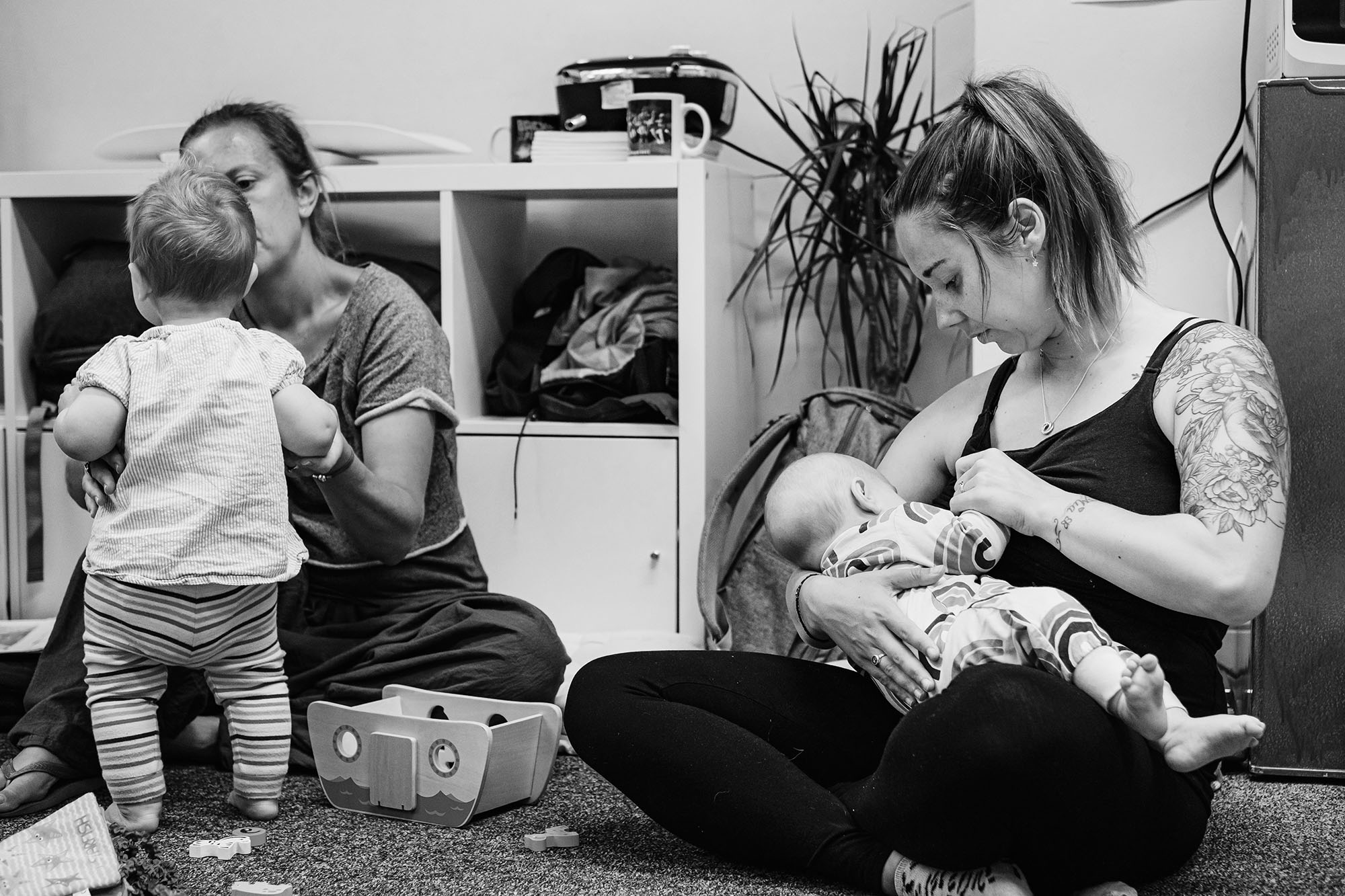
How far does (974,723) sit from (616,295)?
1.46 metres

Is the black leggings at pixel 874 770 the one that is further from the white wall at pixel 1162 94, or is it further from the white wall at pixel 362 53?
the white wall at pixel 362 53

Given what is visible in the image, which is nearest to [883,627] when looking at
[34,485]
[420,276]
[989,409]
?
[989,409]

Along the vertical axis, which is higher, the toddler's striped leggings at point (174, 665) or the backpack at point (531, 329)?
the backpack at point (531, 329)

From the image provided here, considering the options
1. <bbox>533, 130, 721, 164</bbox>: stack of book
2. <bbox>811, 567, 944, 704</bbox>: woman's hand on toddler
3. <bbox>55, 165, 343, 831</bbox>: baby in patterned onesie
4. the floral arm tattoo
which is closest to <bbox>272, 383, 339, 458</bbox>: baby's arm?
<bbox>55, 165, 343, 831</bbox>: baby in patterned onesie

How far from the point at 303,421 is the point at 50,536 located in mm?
1185

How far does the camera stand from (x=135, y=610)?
1523 mm

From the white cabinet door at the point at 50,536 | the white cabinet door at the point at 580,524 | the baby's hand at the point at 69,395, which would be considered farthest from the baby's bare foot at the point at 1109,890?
the white cabinet door at the point at 50,536

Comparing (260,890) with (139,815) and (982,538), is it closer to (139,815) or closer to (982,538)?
(139,815)

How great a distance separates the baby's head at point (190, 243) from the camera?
1.53m

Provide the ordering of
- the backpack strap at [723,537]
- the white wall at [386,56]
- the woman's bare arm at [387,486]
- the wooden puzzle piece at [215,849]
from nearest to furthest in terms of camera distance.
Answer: the wooden puzzle piece at [215,849] → the woman's bare arm at [387,486] → the backpack strap at [723,537] → the white wall at [386,56]

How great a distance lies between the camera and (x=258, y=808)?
161 cm

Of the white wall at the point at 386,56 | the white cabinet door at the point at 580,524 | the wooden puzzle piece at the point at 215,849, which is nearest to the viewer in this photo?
the wooden puzzle piece at the point at 215,849

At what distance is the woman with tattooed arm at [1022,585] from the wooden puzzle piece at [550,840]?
0.13 metres

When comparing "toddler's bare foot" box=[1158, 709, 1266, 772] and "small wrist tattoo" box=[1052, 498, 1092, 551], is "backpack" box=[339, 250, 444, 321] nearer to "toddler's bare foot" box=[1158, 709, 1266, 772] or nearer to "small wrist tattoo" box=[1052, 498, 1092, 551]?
"small wrist tattoo" box=[1052, 498, 1092, 551]
